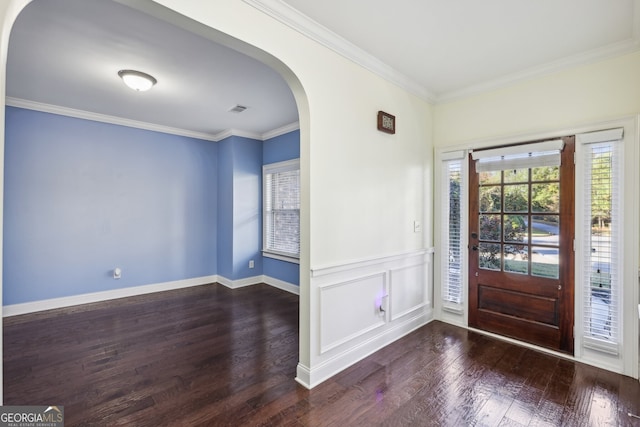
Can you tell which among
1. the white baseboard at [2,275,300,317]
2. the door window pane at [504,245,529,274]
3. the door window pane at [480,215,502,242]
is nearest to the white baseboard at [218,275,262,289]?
the white baseboard at [2,275,300,317]

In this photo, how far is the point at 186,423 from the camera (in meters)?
1.92

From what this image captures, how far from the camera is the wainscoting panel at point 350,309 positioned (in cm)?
245

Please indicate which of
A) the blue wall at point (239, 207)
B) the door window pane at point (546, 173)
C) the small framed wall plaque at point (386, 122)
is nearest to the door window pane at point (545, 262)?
the door window pane at point (546, 173)

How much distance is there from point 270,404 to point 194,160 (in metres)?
4.26

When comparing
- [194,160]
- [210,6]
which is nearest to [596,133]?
[210,6]

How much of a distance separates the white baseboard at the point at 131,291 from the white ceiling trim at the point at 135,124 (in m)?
2.43

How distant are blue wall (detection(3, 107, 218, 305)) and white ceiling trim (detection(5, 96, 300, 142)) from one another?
77mm

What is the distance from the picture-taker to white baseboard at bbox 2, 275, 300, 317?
3.87 meters

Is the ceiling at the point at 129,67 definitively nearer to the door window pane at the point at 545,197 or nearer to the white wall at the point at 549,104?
the white wall at the point at 549,104

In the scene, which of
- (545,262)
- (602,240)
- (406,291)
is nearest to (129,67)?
(406,291)

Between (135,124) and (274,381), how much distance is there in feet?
13.8

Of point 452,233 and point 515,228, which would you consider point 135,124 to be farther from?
point 515,228

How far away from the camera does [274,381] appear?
2.36m

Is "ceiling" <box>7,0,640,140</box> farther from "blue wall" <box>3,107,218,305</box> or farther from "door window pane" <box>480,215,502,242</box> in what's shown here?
"door window pane" <box>480,215,502,242</box>
